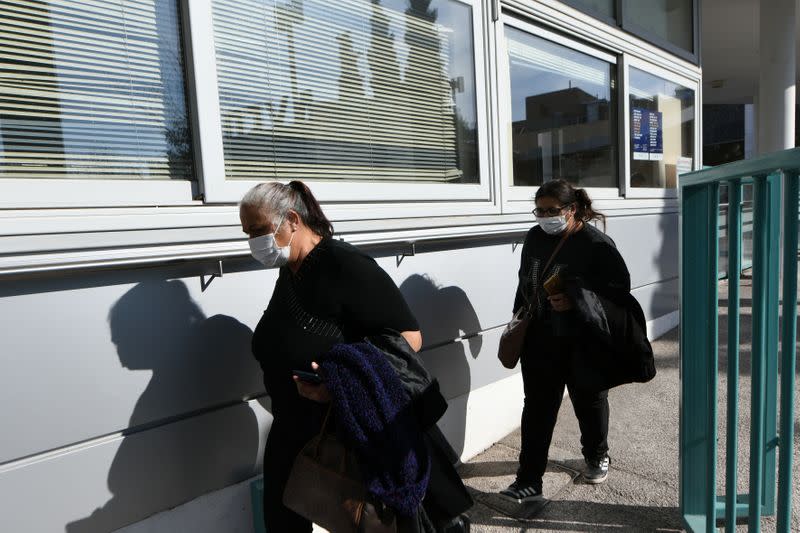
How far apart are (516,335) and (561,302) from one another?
1.24ft

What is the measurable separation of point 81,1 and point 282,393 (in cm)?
166

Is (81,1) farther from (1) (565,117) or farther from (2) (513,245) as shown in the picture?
(1) (565,117)

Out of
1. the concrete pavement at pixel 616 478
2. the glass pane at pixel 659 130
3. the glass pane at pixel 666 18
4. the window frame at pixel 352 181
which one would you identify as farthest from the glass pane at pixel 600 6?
the concrete pavement at pixel 616 478

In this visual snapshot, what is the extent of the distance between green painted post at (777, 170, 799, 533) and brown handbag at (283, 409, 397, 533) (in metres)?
1.15

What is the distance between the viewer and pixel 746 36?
10086 millimetres

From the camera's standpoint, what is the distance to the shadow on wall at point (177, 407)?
2.19 metres

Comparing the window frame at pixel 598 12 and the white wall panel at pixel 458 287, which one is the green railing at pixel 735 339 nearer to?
the white wall panel at pixel 458 287

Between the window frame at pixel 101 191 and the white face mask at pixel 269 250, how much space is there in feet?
1.88

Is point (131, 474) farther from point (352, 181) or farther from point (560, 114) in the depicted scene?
point (560, 114)

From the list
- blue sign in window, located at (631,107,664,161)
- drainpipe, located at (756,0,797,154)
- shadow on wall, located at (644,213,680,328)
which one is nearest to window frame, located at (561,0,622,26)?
blue sign in window, located at (631,107,664,161)

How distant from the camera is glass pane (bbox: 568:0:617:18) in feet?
15.0

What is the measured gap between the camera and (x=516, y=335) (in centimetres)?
304

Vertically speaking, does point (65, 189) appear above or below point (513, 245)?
above

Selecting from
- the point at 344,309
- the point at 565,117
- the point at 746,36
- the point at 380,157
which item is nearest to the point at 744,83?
Answer: the point at 746,36
